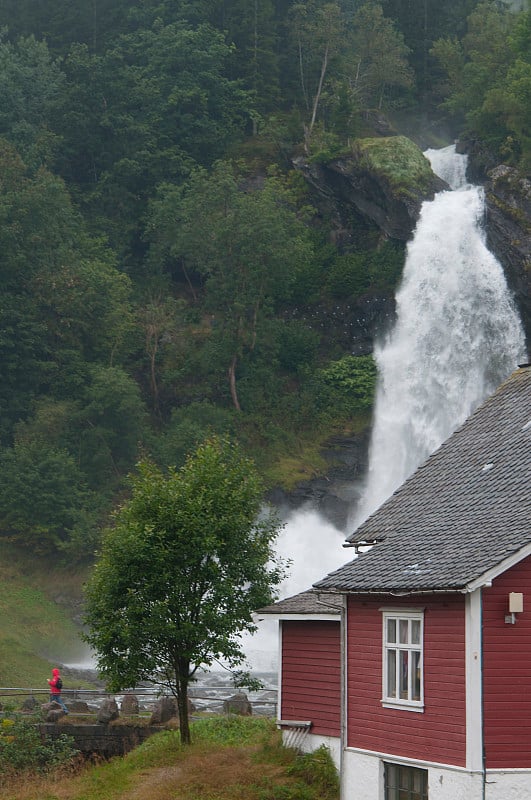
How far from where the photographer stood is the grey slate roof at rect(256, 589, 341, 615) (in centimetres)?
2373

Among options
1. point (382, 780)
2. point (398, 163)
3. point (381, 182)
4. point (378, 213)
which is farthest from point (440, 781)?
point (378, 213)

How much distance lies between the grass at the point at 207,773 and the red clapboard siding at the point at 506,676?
4.62 meters

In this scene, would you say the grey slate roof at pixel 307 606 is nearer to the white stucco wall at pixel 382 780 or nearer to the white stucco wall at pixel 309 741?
the white stucco wall at pixel 309 741

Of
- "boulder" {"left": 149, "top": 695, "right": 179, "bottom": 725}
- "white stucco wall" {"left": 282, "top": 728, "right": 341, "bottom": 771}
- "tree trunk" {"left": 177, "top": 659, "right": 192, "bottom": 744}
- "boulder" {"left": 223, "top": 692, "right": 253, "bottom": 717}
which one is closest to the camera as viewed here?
"white stucco wall" {"left": 282, "top": 728, "right": 341, "bottom": 771}

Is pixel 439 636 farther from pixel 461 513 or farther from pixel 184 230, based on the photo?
pixel 184 230

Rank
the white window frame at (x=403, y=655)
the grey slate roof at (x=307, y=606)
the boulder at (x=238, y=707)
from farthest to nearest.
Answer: the boulder at (x=238, y=707) → the grey slate roof at (x=307, y=606) → the white window frame at (x=403, y=655)

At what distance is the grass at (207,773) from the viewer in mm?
22422

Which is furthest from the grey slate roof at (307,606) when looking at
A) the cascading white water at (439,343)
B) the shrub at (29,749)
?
the cascading white water at (439,343)

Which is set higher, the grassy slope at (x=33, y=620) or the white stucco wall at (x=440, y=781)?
the grassy slope at (x=33, y=620)

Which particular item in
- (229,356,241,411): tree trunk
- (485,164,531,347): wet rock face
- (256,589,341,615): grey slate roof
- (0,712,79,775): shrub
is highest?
(485,164,531,347): wet rock face

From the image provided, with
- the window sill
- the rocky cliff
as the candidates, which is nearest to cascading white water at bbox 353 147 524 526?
the rocky cliff

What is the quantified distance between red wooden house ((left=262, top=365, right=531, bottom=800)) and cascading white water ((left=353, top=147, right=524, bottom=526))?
3163 cm

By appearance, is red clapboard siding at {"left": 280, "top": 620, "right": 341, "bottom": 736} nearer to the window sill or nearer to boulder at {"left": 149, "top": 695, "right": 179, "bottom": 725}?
the window sill

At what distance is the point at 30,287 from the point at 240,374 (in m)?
11.5
